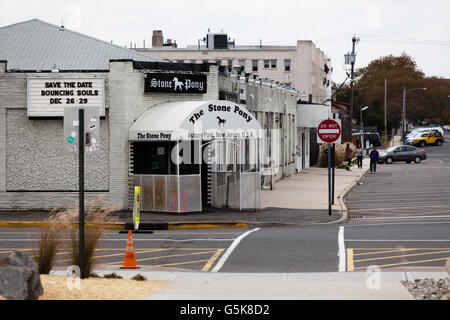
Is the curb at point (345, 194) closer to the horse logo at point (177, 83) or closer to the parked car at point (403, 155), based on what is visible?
the horse logo at point (177, 83)

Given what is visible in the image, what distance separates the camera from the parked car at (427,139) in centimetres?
9444

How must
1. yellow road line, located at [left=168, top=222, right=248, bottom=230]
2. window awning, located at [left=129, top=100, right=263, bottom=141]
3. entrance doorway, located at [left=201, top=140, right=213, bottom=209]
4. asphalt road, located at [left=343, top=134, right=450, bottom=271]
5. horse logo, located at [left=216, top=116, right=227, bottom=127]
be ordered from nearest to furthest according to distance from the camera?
1. asphalt road, located at [left=343, top=134, right=450, bottom=271]
2. yellow road line, located at [left=168, top=222, right=248, bottom=230]
3. window awning, located at [left=129, top=100, right=263, bottom=141]
4. horse logo, located at [left=216, top=116, right=227, bottom=127]
5. entrance doorway, located at [left=201, top=140, right=213, bottom=209]

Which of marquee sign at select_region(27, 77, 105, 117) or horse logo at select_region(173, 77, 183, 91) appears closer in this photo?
marquee sign at select_region(27, 77, 105, 117)

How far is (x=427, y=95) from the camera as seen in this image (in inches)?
5315

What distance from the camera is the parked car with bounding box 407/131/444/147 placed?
94.4m

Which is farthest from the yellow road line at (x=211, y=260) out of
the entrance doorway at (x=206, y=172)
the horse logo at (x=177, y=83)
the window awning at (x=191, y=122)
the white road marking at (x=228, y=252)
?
the entrance doorway at (x=206, y=172)

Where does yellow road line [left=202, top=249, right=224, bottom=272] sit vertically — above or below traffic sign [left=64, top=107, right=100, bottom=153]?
below

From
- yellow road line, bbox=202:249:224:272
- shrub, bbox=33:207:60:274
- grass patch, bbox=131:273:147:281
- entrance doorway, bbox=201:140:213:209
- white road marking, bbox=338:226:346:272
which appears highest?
entrance doorway, bbox=201:140:213:209

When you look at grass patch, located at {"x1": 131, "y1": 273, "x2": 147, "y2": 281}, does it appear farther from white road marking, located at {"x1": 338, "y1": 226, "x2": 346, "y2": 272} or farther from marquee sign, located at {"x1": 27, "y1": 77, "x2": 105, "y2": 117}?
marquee sign, located at {"x1": 27, "y1": 77, "x2": 105, "y2": 117}

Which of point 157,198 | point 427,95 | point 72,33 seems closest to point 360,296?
point 157,198

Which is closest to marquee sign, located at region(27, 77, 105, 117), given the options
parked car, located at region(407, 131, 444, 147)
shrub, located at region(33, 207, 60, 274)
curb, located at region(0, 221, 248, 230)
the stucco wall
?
the stucco wall

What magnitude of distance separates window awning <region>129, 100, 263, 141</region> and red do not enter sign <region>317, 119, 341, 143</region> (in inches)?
91.7
